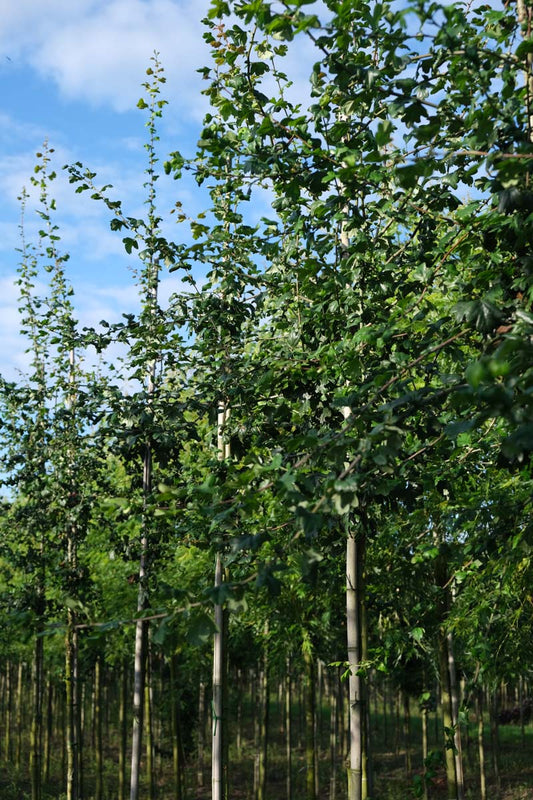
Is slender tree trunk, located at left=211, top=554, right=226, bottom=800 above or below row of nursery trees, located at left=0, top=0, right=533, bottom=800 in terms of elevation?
below

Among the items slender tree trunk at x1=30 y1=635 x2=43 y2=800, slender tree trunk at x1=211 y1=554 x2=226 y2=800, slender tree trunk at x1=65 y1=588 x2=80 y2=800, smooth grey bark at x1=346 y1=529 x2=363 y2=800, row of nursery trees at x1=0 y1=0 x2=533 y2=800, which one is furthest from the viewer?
slender tree trunk at x1=30 y1=635 x2=43 y2=800

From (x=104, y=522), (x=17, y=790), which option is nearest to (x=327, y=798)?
(x=17, y=790)

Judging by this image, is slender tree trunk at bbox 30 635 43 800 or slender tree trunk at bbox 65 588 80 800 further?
slender tree trunk at bbox 30 635 43 800

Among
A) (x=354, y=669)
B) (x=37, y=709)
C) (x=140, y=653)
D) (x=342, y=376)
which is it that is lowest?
(x=37, y=709)

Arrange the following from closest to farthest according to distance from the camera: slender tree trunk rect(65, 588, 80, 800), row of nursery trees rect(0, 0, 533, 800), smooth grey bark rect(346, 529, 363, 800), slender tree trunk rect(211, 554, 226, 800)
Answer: row of nursery trees rect(0, 0, 533, 800), smooth grey bark rect(346, 529, 363, 800), slender tree trunk rect(211, 554, 226, 800), slender tree trunk rect(65, 588, 80, 800)

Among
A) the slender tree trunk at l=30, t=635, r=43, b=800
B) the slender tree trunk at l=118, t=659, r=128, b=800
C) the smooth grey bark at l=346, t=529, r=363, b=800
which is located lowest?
the slender tree trunk at l=118, t=659, r=128, b=800

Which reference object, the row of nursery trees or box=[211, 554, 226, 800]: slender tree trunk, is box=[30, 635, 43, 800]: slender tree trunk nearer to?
the row of nursery trees

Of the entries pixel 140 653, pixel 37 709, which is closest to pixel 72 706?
pixel 37 709

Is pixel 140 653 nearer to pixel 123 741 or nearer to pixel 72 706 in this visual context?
pixel 72 706

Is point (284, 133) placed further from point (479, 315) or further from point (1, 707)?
point (1, 707)

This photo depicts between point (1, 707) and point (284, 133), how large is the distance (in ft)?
120

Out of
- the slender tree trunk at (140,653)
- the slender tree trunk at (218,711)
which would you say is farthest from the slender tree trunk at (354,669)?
the slender tree trunk at (140,653)

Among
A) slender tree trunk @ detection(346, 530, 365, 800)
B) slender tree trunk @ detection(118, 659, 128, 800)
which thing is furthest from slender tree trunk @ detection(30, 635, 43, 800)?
slender tree trunk @ detection(346, 530, 365, 800)

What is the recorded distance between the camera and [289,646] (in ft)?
51.4
